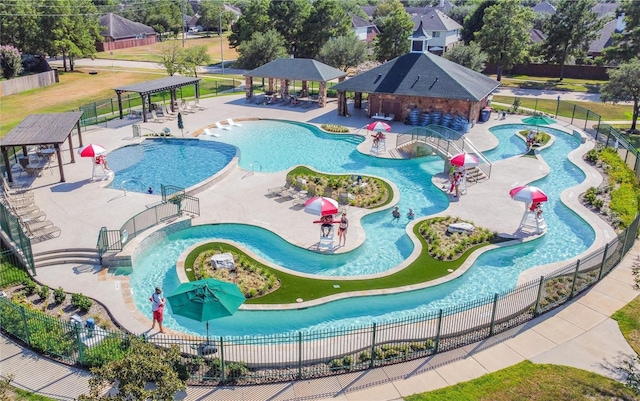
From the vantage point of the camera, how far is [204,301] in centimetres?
1625

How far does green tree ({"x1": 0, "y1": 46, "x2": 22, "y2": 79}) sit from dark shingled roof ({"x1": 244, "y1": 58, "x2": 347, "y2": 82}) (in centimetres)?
3584

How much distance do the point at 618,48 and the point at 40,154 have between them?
6430 centimetres

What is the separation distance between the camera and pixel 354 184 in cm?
3212

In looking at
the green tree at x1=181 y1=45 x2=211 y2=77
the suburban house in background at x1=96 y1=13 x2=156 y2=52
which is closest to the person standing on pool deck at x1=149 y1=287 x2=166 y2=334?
the green tree at x1=181 y1=45 x2=211 y2=77

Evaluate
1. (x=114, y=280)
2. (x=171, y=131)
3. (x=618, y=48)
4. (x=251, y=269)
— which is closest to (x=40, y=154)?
(x=171, y=131)

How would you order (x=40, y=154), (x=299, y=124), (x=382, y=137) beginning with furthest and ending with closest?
(x=299, y=124), (x=382, y=137), (x=40, y=154)

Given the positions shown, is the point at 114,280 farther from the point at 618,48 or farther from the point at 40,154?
the point at 618,48

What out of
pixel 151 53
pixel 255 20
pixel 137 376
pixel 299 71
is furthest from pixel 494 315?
pixel 151 53

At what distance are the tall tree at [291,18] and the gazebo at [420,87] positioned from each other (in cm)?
3690

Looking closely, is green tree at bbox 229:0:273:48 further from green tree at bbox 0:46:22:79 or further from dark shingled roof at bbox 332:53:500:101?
dark shingled roof at bbox 332:53:500:101

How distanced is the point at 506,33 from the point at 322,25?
28.4 metres

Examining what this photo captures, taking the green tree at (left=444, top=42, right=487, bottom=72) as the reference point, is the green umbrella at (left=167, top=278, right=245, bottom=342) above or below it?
below

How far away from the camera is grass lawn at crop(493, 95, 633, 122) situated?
53688 mm

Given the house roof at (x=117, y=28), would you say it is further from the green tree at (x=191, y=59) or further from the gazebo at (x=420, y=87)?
the gazebo at (x=420, y=87)
